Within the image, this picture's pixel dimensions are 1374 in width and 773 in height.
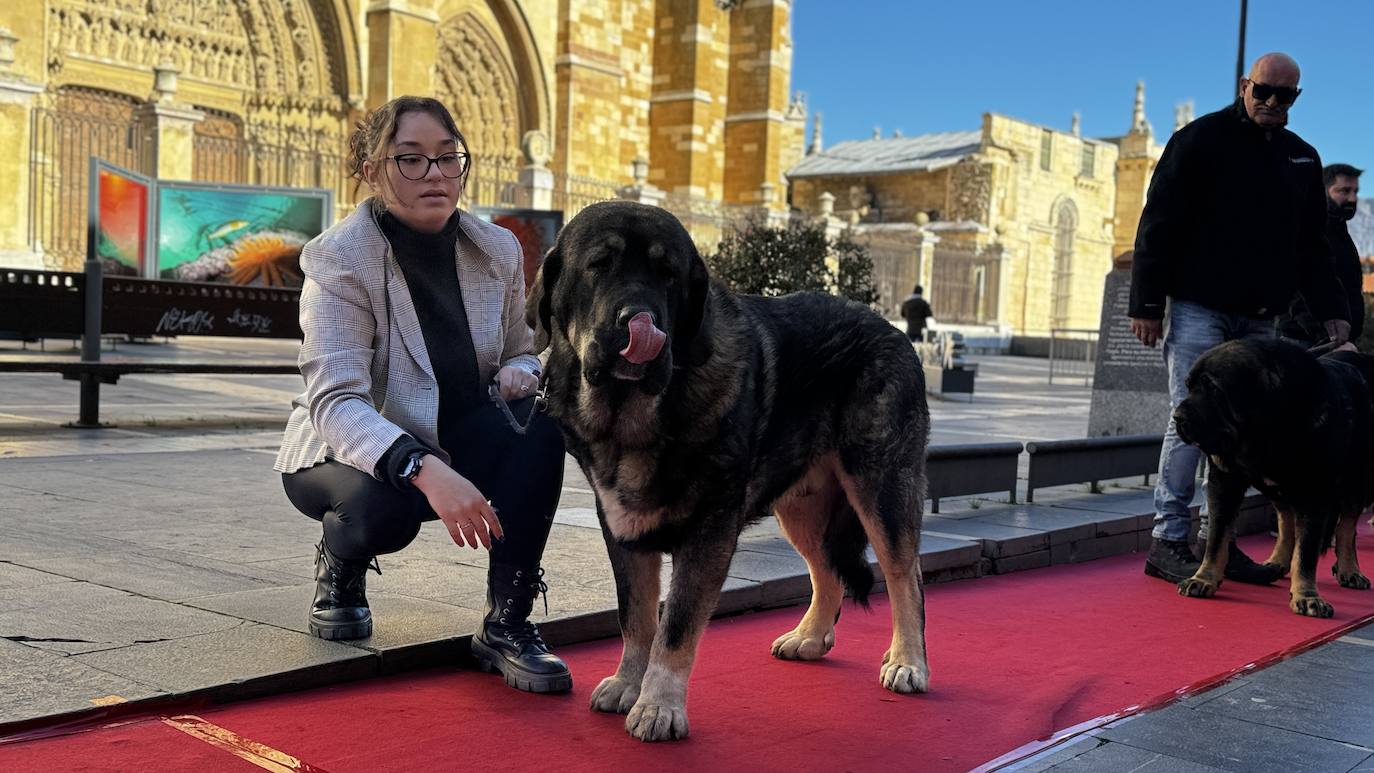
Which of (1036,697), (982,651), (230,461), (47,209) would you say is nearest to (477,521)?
(1036,697)

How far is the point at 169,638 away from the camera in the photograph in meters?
3.82

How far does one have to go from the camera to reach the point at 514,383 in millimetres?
3961

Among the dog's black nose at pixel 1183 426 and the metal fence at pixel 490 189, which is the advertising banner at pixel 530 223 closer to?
the metal fence at pixel 490 189

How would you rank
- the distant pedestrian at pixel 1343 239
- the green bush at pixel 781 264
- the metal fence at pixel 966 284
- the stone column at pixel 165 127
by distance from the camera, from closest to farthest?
1. the distant pedestrian at pixel 1343 239
2. the green bush at pixel 781 264
3. the stone column at pixel 165 127
4. the metal fence at pixel 966 284

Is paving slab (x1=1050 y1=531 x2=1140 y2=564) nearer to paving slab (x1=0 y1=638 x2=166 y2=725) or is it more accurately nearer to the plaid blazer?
the plaid blazer

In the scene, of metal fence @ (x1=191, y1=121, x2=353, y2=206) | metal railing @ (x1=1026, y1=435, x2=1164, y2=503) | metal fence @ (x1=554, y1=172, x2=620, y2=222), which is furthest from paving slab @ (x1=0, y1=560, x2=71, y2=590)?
metal fence @ (x1=554, y1=172, x2=620, y2=222)

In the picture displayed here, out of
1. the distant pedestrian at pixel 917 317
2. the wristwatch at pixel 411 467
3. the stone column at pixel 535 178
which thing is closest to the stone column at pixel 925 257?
the distant pedestrian at pixel 917 317

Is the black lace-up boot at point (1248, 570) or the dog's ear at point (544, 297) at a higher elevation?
the dog's ear at point (544, 297)

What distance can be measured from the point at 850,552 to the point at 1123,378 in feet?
23.8

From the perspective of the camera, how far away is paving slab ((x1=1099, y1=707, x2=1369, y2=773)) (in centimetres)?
348

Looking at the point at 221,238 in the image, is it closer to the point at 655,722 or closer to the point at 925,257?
the point at 655,722

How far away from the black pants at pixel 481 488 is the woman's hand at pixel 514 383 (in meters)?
0.05

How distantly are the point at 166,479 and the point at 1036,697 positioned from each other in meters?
5.16

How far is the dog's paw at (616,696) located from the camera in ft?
12.0
